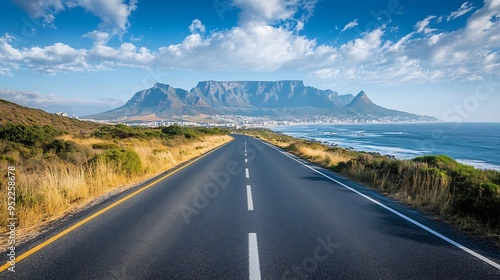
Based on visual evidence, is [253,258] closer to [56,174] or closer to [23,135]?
[56,174]

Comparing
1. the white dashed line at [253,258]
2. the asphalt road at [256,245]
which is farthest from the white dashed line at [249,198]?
the white dashed line at [253,258]

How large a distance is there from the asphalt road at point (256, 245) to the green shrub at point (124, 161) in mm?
4588

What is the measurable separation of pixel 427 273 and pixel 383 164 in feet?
35.4

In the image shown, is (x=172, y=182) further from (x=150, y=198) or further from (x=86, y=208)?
(x=86, y=208)

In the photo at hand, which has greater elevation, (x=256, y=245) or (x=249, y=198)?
(x=256, y=245)

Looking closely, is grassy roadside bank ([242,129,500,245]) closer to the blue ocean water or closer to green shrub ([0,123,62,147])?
green shrub ([0,123,62,147])

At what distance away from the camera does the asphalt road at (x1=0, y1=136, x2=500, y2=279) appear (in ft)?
11.9

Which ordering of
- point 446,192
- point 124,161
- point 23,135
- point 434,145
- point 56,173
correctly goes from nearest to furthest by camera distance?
point 446,192 < point 56,173 < point 124,161 < point 23,135 < point 434,145

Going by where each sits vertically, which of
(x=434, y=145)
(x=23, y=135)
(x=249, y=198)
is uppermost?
(x=23, y=135)

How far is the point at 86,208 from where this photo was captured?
22.9ft

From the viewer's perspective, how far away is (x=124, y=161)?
12.1 meters

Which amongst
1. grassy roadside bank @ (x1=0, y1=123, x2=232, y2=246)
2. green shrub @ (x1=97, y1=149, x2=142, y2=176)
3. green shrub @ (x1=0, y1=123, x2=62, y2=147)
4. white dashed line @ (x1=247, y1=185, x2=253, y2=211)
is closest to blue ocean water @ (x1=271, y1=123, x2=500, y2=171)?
white dashed line @ (x1=247, y1=185, x2=253, y2=211)

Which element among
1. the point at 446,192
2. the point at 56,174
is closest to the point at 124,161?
the point at 56,174

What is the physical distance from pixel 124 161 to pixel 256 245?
9.70 metres
